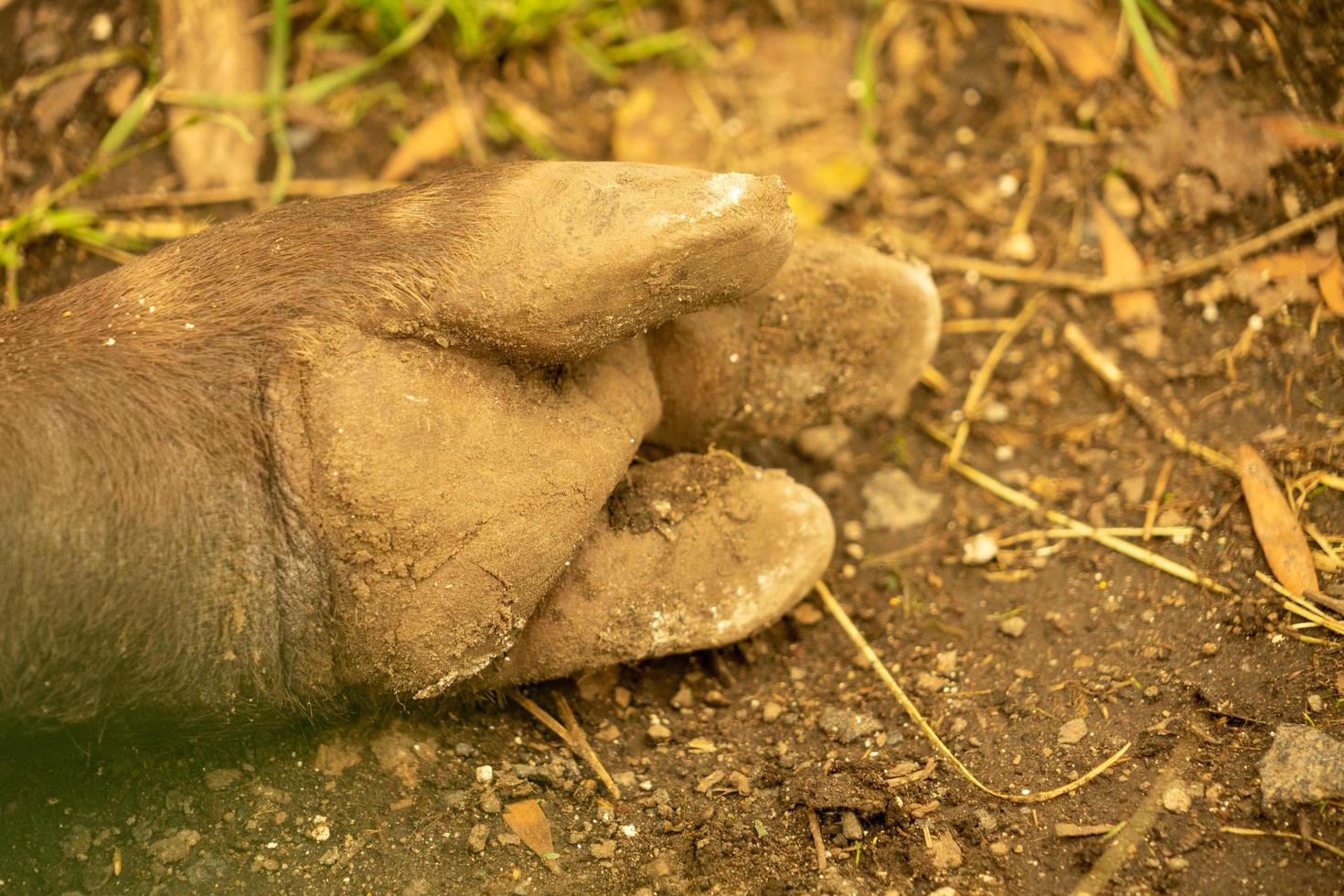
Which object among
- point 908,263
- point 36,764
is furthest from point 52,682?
point 908,263

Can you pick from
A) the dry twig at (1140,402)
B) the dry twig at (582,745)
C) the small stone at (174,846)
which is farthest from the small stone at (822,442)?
the small stone at (174,846)

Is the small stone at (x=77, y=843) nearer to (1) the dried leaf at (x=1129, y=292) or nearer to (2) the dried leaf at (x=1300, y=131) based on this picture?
(1) the dried leaf at (x=1129, y=292)

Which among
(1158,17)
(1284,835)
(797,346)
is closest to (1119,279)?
(1158,17)

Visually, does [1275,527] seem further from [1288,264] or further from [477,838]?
[477,838]

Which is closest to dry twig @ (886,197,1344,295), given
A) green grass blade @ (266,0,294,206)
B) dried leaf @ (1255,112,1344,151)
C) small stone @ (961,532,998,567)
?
dried leaf @ (1255,112,1344,151)

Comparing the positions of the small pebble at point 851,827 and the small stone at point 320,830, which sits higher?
the small stone at point 320,830

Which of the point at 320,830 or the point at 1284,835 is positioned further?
the point at 320,830

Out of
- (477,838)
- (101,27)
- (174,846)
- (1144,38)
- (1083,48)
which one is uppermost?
(101,27)
